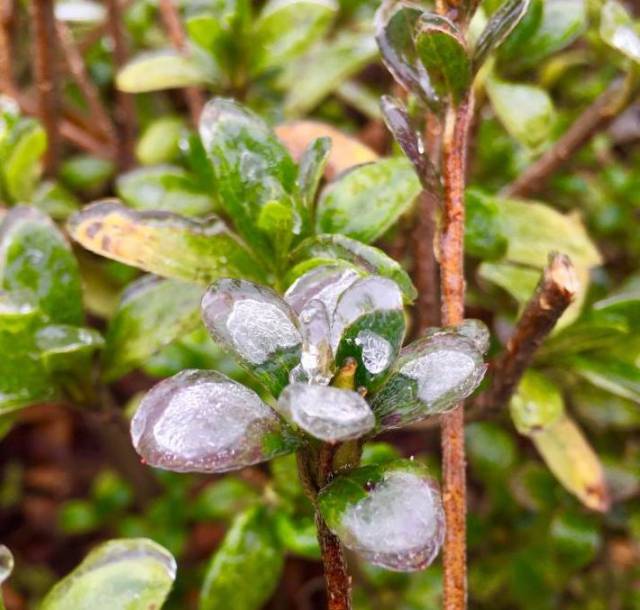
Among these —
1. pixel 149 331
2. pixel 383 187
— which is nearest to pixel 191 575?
pixel 149 331

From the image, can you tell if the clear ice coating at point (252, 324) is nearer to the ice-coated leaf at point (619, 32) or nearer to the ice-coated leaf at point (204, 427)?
the ice-coated leaf at point (204, 427)

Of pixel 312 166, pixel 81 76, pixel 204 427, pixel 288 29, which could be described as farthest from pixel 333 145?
pixel 204 427

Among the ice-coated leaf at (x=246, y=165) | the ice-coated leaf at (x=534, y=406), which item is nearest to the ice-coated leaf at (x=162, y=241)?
the ice-coated leaf at (x=246, y=165)

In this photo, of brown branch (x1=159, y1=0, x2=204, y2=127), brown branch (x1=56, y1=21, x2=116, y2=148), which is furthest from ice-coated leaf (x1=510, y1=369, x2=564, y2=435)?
brown branch (x1=56, y1=21, x2=116, y2=148)

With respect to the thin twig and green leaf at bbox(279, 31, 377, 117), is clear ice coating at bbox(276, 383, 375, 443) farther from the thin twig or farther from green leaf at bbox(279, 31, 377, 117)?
green leaf at bbox(279, 31, 377, 117)

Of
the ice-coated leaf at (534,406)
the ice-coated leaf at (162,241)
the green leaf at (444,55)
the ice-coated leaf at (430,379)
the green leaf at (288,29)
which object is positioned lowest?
the ice-coated leaf at (534,406)

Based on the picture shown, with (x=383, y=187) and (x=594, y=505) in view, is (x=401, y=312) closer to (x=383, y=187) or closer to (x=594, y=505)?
(x=383, y=187)

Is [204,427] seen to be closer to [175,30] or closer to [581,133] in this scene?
[581,133]
